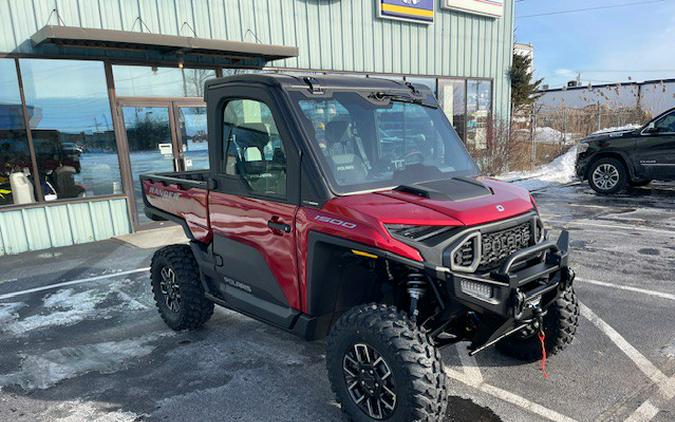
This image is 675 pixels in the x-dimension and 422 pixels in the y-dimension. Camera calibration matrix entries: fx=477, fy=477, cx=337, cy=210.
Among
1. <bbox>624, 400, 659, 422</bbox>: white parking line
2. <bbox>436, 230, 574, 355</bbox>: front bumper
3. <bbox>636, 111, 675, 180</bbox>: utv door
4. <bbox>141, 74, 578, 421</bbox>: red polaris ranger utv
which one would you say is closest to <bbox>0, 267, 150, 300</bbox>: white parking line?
<bbox>141, 74, 578, 421</bbox>: red polaris ranger utv

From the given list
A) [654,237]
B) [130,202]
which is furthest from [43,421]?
[654,237]

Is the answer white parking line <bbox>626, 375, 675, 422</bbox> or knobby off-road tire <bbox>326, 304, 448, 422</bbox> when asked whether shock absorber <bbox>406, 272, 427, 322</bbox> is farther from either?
white parking line <bbox>626, 375, 675, 422</bbox>

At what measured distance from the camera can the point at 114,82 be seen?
8391 mm

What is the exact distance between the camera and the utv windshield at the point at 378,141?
3.03m

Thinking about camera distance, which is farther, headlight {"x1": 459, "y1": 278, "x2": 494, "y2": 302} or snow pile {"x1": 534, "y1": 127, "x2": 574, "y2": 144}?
snow pile {"x1": 534, "y1": 127, "x2": 574, "y2": 144}

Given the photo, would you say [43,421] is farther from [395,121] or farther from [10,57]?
[10,57]

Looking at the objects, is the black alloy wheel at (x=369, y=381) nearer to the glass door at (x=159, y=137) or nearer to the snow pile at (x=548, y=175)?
the glass door at (x=159, y=137)

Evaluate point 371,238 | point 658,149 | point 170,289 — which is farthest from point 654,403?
point 658,149

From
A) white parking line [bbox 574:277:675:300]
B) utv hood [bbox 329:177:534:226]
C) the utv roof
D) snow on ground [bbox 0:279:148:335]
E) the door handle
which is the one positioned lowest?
white parking line [bbox 574:277:675:300]

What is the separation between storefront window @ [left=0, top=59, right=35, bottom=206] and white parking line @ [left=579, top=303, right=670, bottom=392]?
8338mm

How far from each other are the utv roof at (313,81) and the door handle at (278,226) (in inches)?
34.5

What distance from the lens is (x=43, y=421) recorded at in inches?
124

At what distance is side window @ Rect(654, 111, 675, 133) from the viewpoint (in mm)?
10000

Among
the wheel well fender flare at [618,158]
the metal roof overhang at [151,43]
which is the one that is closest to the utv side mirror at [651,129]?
the wheel well fender flare at [618,158]
